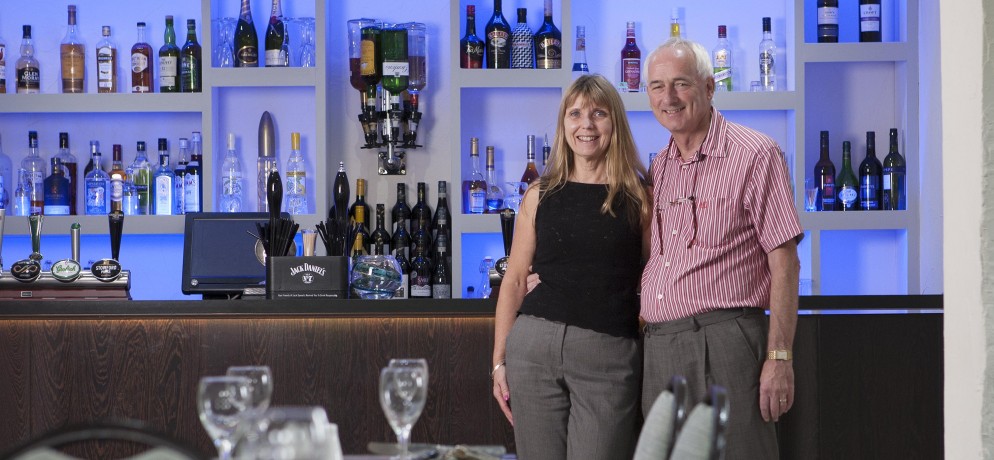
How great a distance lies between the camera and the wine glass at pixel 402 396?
147 cm

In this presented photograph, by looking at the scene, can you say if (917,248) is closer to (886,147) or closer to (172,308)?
(886,147)

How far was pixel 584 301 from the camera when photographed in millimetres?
2279

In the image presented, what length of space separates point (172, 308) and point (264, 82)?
1.43 metres

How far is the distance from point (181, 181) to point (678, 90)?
2462 millimetres

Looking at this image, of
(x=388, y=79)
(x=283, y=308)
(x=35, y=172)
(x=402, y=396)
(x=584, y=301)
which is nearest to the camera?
(x=402, y=396)

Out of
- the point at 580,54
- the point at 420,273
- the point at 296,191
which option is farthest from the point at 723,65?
the point at 296,191

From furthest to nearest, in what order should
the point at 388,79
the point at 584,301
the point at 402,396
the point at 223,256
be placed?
the point at 388,79 < the point at 223,256 < the point at 584,301 < the point at 402,396

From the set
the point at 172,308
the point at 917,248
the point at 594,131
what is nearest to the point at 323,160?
the point at 172,308

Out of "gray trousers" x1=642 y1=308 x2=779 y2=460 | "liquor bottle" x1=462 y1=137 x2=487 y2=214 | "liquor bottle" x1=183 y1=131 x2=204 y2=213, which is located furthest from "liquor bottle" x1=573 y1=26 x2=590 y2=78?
"gray trousers" x1=642 y1=308 x2=779 y2=460

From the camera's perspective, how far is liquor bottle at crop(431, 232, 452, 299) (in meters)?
4.09

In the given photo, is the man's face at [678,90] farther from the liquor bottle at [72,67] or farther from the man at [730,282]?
the liquor bottle at [72,67]

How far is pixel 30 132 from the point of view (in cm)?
412

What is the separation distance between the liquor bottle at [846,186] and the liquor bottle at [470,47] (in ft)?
4.70

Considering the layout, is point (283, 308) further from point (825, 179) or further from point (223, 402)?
point (825, 179)
